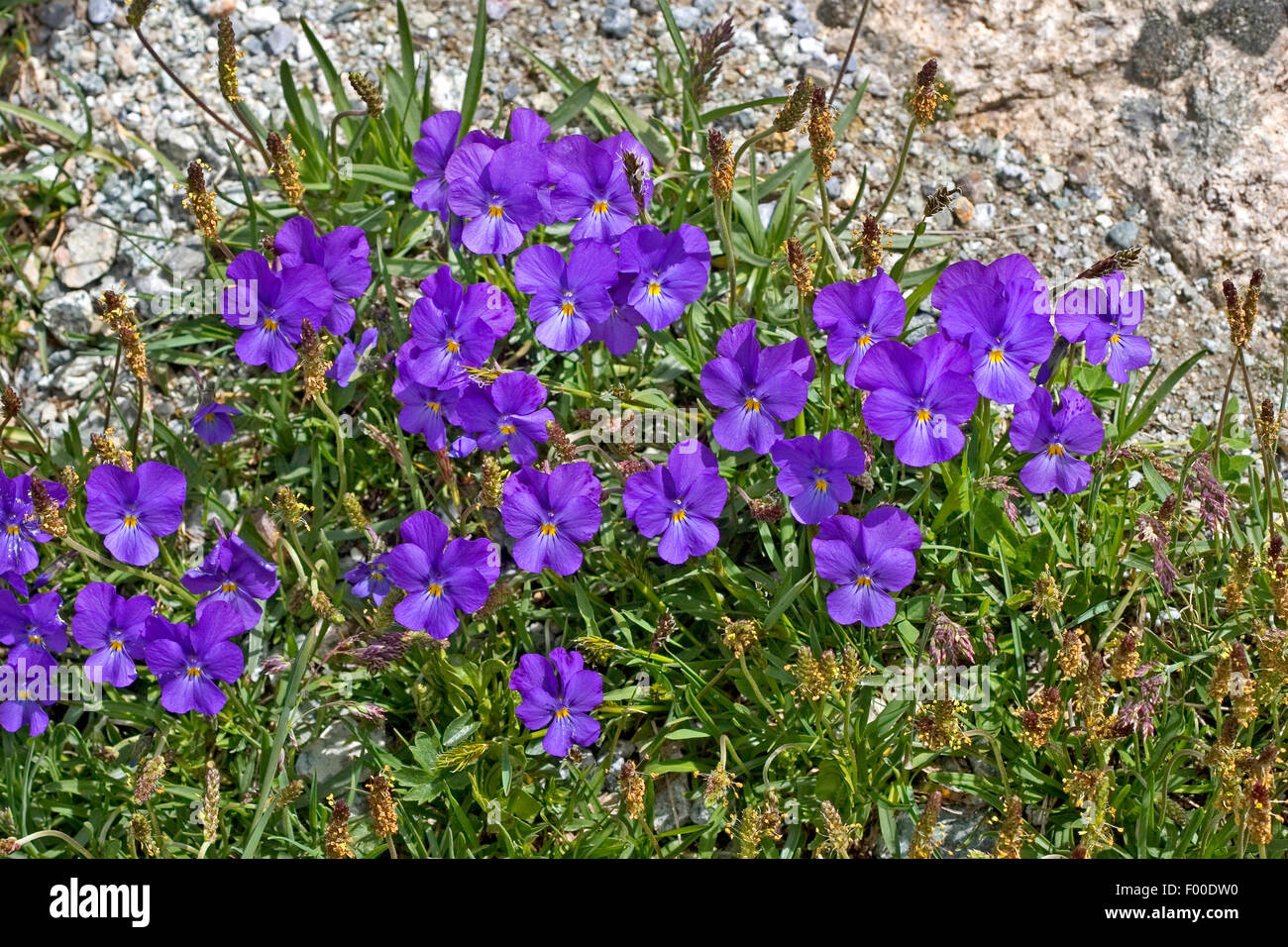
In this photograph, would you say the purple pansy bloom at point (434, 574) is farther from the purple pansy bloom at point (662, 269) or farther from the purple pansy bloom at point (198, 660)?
the purple pansy bloom at point (662, 269)

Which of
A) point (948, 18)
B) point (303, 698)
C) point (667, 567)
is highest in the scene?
point (948, 18)

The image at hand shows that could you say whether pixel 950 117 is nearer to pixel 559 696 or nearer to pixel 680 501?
pixel 680 501

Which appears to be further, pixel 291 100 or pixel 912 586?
pixel 291 100

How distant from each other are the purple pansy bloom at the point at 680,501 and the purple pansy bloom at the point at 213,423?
1.46 meters

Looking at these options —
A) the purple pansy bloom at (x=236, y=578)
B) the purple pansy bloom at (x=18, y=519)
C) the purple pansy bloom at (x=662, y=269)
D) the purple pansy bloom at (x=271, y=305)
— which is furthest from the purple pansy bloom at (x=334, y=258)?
the purple pansy bloom at (x=18, y=519)

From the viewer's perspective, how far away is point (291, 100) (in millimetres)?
4480

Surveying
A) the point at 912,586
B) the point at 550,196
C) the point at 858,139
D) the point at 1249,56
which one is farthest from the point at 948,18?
the point at 912,586

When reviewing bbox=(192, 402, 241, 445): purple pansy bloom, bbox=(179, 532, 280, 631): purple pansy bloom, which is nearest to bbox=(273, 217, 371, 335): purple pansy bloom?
bbox=(192, 402, 241, 445): purple pansy bloom

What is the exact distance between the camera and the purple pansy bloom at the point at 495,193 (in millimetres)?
3898

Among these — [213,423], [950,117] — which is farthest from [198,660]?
[950,117]

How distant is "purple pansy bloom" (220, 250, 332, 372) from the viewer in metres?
3.82

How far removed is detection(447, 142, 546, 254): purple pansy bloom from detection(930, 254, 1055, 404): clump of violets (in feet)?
4.46

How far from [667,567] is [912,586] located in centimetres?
78
